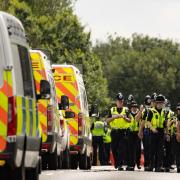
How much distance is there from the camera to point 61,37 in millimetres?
84750

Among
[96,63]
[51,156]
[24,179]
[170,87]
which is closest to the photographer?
[24,179]

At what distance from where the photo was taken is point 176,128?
1339 inches

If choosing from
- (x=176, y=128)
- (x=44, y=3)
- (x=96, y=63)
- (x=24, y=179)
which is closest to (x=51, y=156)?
(x=176, y=128)

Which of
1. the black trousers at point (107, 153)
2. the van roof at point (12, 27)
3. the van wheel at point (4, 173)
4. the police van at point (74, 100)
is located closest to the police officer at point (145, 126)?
the police van at point (74, 100)

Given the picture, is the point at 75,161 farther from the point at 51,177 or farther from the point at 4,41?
the point at 4,41

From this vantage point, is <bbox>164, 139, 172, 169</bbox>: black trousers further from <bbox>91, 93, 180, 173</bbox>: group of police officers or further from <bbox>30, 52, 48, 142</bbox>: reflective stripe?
<bbox>30, 52, 48, 142</bbox>: reflective stripe

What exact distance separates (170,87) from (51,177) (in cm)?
11763

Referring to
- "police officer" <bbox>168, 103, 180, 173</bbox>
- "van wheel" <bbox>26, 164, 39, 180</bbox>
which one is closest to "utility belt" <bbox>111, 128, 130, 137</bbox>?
"police officer" <bbox>168, 103, 180, 173</bbox>

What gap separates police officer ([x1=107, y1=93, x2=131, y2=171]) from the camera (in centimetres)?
3184

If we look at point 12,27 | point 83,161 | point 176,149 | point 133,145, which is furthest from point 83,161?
point 12,27

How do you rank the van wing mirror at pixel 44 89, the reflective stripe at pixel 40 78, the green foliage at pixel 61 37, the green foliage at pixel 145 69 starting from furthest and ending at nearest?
the green foliage at pixel 145 69, the green foliage at pixel 61 37, the reflective stripe at pixel 40 78, the van wing mirror at pixel 44 89

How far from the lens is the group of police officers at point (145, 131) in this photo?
102 ft

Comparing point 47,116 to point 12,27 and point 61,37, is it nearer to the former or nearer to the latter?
point 12,27

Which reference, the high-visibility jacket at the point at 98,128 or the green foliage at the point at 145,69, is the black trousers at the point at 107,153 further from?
the green foliage at the point at 145,69
